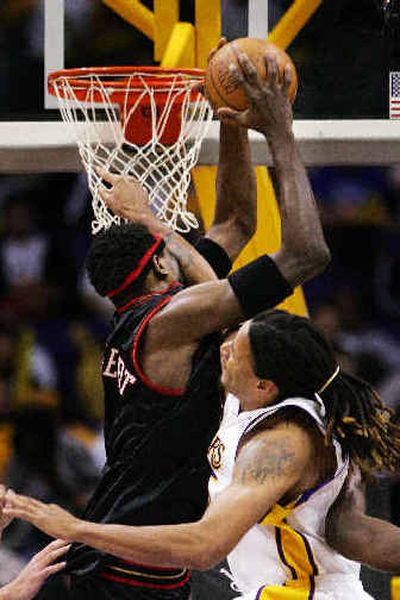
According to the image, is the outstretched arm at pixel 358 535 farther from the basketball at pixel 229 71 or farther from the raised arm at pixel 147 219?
the basketball at pixel 229 71

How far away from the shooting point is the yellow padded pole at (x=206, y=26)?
16.1 feet

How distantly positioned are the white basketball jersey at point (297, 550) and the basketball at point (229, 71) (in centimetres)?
97

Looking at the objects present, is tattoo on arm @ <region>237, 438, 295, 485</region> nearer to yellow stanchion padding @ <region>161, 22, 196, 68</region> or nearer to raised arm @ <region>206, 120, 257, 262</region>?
raised arm @ <region>206, 120, 257, 262</region>

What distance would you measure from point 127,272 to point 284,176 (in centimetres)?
56

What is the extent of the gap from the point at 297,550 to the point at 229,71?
54.1 inches

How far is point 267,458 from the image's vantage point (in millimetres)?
2777

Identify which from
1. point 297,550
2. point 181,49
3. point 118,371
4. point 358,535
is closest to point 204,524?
point 297,550

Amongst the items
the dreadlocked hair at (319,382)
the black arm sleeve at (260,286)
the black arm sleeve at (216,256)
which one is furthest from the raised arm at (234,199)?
the dreadlocked hair at (319,382)

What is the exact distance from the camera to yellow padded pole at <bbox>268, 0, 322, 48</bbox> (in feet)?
17.1

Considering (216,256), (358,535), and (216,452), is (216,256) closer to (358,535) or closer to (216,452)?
(216,452)

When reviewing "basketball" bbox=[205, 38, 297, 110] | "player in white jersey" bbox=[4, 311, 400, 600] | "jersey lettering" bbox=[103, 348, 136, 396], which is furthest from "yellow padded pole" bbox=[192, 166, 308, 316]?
"player in white jersey" bbox=[4, 311, 400, 600]

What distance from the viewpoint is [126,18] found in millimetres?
5367

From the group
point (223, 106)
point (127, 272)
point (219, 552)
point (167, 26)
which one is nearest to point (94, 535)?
point (219, 552)

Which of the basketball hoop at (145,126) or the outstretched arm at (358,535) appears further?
the basketball hoop at (145,126)
